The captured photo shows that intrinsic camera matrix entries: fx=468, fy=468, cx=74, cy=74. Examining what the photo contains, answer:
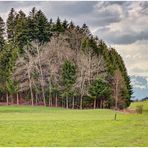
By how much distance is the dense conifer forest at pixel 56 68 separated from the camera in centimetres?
8500

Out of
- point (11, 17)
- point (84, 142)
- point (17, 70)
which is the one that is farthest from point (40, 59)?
point (84, 142)

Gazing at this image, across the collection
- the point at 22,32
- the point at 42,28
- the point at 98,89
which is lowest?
the point at 98,89

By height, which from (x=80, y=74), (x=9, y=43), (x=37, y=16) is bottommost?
(x=80, y=74)

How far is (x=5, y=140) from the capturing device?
26781 mm

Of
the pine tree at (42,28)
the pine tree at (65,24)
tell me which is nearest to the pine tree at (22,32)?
the pine tree at (42,28)

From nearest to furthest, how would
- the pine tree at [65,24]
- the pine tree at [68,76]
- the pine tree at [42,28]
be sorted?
the pine tree at [68,76], the pine tree at [42,28], the pine tree at [65,24]

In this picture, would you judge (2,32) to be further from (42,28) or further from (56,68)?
(56,68)

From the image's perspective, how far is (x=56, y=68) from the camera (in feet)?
280

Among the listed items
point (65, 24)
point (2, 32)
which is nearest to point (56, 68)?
point (65, 24)

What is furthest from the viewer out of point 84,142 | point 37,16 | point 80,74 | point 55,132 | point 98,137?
point 37,16

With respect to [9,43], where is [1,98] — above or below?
below

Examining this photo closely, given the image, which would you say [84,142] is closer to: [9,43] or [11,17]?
[9,43]

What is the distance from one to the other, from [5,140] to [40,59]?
6068 cm

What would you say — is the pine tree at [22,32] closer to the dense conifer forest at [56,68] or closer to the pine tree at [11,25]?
the dense conifer forest at [56,68]
